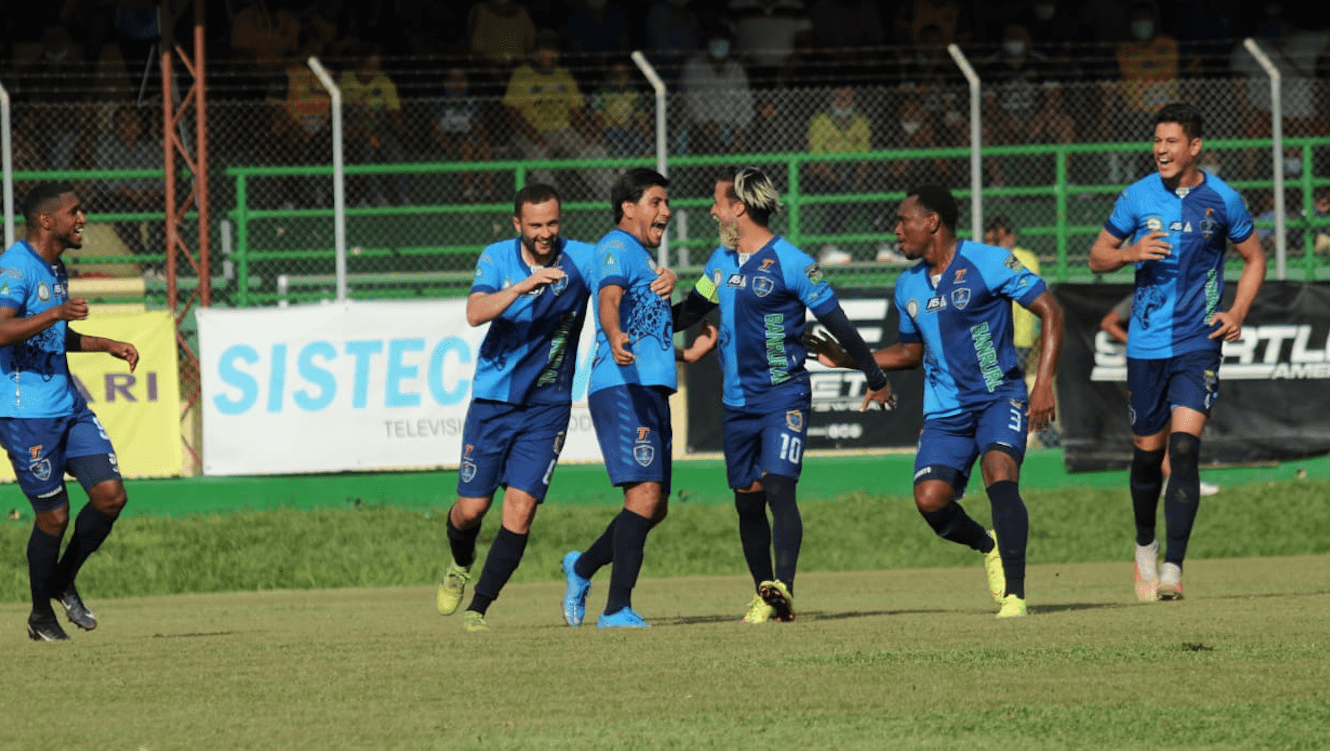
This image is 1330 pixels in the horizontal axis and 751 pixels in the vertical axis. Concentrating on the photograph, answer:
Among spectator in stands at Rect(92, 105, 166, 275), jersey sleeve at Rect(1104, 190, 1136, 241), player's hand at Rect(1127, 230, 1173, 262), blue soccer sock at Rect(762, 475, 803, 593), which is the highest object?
spectator in stands at Rect(92, 105, 166, 275)

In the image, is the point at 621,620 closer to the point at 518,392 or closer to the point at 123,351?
the point at 518,392

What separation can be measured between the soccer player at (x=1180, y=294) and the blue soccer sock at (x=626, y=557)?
2751 millimetres

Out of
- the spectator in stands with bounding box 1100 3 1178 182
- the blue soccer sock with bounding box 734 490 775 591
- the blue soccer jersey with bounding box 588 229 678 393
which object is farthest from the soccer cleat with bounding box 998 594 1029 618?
the spectator in stands with bounding box 1100 3 1178 182

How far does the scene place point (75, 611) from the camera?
9.88 metres

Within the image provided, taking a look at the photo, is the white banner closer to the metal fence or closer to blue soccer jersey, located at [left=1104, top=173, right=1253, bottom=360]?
the metal fence

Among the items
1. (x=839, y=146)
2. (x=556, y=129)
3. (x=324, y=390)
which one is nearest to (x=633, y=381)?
(x=324, y=390)

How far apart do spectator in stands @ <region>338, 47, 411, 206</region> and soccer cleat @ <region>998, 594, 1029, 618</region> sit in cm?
1027

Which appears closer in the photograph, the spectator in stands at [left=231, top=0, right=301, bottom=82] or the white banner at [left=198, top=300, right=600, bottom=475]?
the white banner at [left=198, top=300, right=600, bottom=475]

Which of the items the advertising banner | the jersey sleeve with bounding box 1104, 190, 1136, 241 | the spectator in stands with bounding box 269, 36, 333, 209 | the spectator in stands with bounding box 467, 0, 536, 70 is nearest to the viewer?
the jersey sleeve with bounding box 1104, 190, 1136, 241

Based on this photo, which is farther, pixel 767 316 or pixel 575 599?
pixel 575 599

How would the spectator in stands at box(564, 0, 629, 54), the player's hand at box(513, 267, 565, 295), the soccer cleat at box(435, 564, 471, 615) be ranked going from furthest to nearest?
the spectator in stands at box(564, 0, 629, 54)
the soccer cleat at box(435, 564, 471, 615)
the player's hand at box(513, 267, 565, 295)

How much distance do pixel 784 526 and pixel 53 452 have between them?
11.8 ft

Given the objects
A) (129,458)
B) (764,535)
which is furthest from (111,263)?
(764,535)

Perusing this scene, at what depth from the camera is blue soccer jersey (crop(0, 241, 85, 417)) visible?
953 cm
